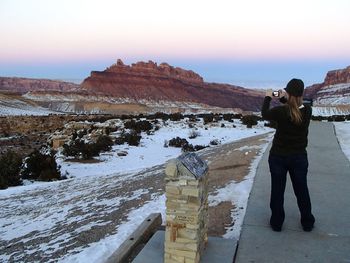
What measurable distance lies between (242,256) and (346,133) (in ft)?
45.2

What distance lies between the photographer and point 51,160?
16.4 m

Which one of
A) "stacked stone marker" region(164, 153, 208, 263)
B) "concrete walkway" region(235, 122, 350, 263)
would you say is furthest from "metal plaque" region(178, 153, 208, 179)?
"concrete walkway" region(235, 122, 350, 263)

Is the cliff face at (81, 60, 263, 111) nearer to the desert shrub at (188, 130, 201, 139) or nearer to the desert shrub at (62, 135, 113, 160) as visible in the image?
the desert shrub at (188, 130, 201, 139)

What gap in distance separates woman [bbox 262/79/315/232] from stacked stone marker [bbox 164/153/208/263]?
1.32 m

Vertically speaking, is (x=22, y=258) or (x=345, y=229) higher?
(x=345, y=229)

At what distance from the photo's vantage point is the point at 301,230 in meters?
6.20

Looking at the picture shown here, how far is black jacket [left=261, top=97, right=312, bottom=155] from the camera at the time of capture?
18.7 ft

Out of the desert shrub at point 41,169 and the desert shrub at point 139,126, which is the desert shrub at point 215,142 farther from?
the desert shrub at point 41,169

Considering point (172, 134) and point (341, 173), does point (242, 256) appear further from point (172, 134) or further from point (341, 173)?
point (172, 134)

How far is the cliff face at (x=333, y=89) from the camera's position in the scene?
320 feet

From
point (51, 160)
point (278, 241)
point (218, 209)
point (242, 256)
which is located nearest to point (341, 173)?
point (218, 209)

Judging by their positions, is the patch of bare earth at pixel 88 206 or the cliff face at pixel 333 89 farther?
the cliff face at pixel 333 89

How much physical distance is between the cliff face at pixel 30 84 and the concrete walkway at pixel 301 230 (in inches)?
6023

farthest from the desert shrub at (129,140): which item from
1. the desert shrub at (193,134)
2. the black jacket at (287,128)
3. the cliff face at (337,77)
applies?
the cliff face at (337,77)
